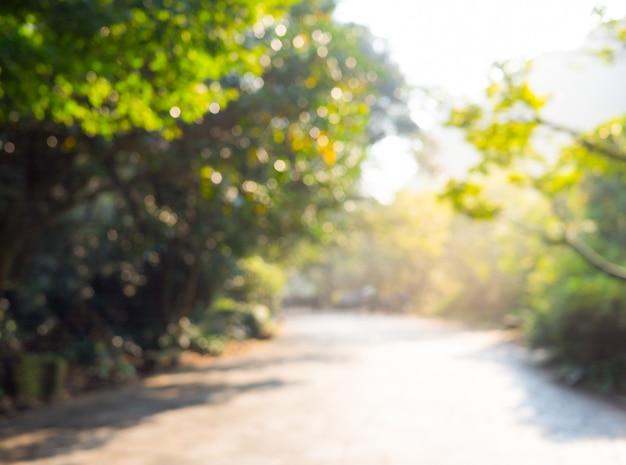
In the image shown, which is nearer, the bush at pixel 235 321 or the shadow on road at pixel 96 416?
the shadow on road at pixel 96 416

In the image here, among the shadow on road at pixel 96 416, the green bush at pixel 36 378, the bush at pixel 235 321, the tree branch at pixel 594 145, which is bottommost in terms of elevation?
the bush at pixel 235 321

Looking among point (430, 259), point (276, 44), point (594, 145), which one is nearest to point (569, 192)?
point (594, 145)

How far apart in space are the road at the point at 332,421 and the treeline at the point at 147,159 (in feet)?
6.25

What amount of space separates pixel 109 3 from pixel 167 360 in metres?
9.51

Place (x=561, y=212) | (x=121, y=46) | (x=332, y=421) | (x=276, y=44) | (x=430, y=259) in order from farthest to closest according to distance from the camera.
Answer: (x=430, y=259) < (x=561, y=212) < (x=276, y=44) < (x=332, y=421) < (x=121, y=46)

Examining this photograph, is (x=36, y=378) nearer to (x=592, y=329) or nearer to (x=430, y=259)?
(x=592, y=329)

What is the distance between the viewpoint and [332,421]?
755cm

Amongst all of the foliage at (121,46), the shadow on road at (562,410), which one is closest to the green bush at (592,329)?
the shadow on road at (562,410)

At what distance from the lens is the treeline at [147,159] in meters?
5.72

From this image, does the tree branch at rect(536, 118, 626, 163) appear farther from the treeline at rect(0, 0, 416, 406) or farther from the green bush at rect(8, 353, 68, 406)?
the green bush at rect(8, 353, 68, 406)

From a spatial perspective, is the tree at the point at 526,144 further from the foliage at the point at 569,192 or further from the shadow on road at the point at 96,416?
the shadow on road at the point at 96,416

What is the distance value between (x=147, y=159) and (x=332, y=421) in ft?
15.9

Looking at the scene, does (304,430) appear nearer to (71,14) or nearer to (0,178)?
(71,14)

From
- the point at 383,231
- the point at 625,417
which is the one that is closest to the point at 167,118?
the point at 625,417
